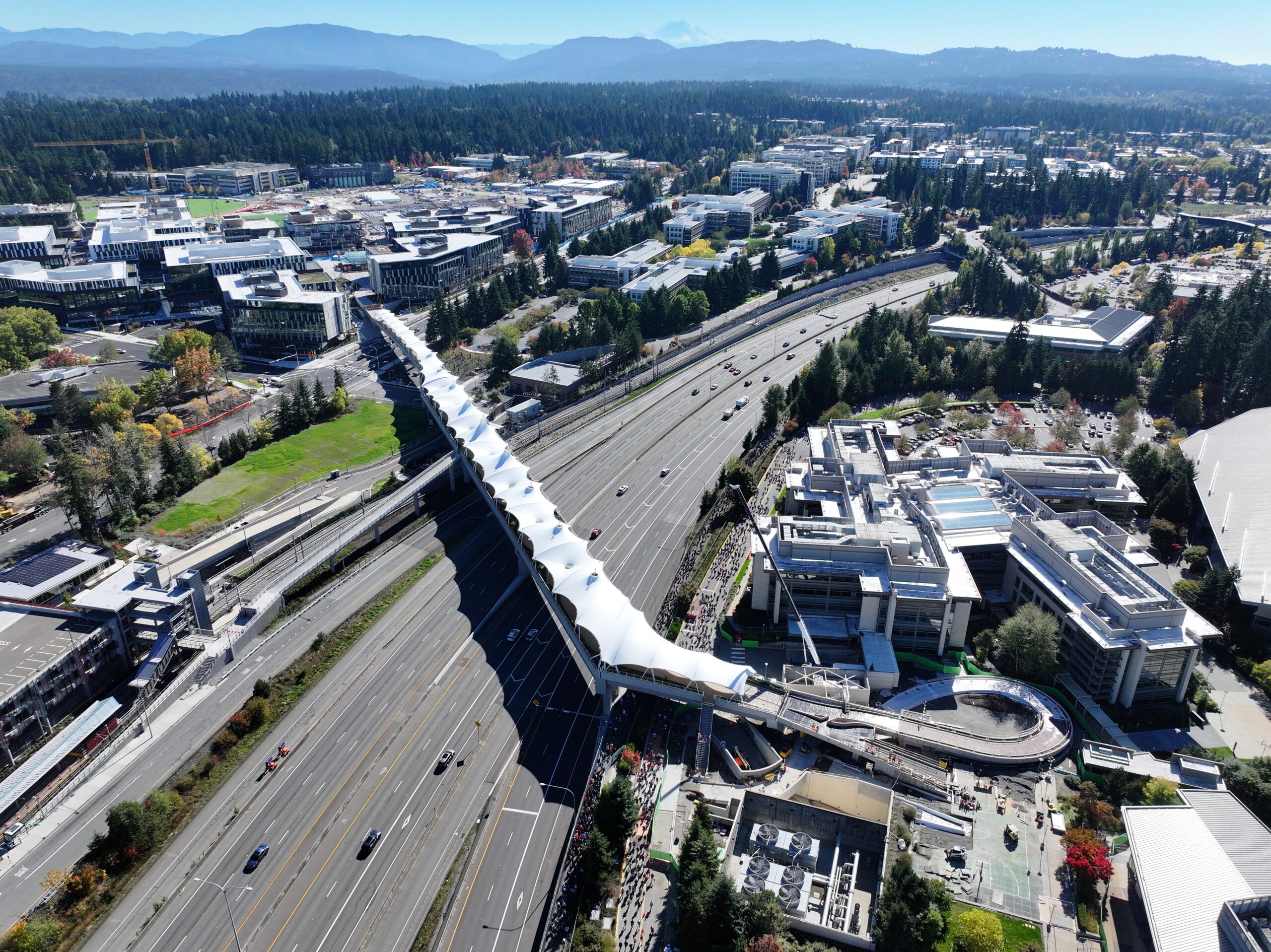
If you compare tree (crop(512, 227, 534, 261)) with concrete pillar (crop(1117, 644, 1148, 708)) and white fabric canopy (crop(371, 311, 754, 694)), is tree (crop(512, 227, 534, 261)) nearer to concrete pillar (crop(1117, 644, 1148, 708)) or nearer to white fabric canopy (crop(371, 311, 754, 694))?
white fabric canopy (crop(371, 311, 754, 694))

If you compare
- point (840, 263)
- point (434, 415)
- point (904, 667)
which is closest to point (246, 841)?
point (904, 667)

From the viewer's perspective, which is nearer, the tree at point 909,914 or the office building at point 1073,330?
A: the tree at point 909,914

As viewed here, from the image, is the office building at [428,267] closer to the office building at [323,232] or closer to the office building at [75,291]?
the office building at [323,232]

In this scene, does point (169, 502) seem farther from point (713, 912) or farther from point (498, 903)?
point (713, 912)

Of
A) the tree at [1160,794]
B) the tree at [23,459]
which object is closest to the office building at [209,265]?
the tree at [23,459]

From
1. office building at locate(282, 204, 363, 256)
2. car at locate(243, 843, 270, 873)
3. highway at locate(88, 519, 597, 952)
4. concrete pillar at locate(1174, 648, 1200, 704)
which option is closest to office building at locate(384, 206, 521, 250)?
office building at locate(282, 204, 363, 256)

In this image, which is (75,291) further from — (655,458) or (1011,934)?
(1011,934)
